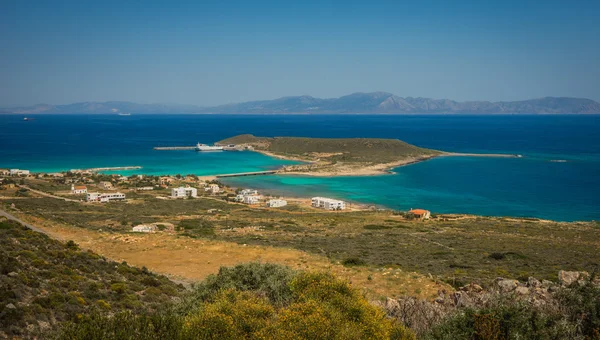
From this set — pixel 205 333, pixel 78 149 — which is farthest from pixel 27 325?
pixel 78 149

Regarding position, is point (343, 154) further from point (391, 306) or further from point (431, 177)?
point (391, 306)

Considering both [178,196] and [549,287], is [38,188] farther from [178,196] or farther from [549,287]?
[549,287]

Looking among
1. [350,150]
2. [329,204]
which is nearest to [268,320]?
[329,204]

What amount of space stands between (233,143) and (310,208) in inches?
4056

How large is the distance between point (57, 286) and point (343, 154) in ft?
367

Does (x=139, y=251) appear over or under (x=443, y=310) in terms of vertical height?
under

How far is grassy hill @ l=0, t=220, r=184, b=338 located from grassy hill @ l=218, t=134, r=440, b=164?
100723 millimetres

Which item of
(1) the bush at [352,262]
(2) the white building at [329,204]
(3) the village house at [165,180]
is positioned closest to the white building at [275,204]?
(2) the white building at [329,204]

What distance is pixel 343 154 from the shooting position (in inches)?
4877

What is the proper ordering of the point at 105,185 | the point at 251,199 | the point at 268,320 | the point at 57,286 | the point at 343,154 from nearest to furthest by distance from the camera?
the point at 268,320 < the point at 57,286 < the point at 251,199 < the point at 105,185 < the point at 343,154

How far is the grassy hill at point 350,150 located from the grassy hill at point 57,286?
10072cm

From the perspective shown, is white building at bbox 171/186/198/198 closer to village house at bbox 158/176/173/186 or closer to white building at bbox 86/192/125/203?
white building at bbox 86/192/125/203

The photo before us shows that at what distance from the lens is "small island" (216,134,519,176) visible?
10356cm

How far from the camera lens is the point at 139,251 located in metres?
24.9
